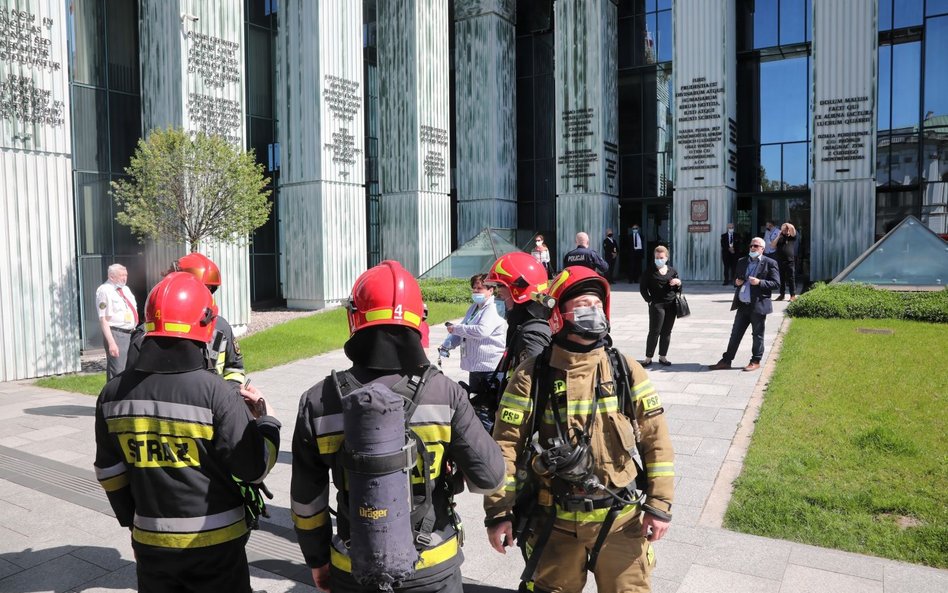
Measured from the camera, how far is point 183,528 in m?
2.80

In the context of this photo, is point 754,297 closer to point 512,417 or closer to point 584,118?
point 512,417

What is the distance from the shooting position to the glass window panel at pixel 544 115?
2911 cm

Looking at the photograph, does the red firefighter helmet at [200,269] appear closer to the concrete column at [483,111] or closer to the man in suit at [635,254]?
the man in suit at [635,254]

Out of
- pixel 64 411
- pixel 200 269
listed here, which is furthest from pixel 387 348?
pixel 64 411

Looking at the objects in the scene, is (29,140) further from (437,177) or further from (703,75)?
(703,75)

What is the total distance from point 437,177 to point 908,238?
1361 centimetres

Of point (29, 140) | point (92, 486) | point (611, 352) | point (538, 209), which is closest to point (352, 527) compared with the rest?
point (611, 352)

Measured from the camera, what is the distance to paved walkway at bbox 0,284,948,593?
13.6 ft

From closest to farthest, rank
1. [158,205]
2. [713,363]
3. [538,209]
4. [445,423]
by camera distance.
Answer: [445,423] → [713,363] → [158,205] → [538,209]

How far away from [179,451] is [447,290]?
16.3 metres

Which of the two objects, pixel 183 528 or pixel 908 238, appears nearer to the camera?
pixel 183 528

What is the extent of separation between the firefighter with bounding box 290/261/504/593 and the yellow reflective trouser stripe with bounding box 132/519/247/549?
0.53 metres

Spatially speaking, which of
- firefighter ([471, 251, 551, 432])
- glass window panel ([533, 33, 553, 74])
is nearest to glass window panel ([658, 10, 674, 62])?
glass window panel ([533, 33, 553, 74])

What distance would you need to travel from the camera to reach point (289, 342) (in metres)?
13.9
